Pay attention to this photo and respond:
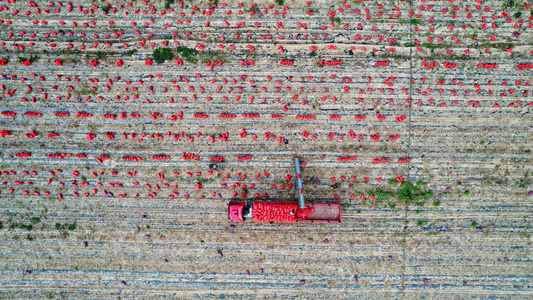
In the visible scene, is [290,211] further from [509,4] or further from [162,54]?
[509,4]

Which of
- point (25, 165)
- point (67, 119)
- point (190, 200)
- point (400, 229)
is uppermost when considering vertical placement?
point (67, 119)

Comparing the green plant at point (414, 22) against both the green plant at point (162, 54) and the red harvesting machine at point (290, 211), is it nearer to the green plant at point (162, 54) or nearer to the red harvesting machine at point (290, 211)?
the red harvesting machine at point (290, 211)

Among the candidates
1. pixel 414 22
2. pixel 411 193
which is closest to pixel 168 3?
pixel 414 22

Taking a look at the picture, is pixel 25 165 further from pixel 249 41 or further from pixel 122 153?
pixel 249 41

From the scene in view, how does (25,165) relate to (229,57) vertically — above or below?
below

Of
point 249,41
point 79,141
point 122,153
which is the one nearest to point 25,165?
point 79,141

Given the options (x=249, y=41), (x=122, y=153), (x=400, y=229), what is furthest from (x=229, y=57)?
(x=400, y=229)

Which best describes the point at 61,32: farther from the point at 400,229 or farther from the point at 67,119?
the point at 400,229
